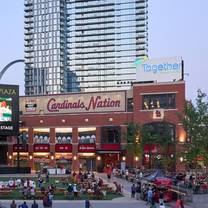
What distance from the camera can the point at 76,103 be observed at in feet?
312

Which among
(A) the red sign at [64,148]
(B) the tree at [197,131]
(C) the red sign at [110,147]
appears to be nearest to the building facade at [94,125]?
(A) the red sign at [64,148]

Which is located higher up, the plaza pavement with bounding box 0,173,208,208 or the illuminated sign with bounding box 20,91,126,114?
the illuminated sign with bounding box 20,91,126,114

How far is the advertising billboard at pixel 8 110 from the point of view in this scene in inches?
3172

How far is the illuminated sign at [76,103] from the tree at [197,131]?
29.9 meters

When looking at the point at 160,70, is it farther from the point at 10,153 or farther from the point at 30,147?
the point at 10,153

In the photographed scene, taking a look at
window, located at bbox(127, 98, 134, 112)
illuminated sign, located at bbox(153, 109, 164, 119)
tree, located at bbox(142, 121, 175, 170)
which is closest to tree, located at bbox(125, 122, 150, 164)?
tree, located at bbox(142, 121, 175, 170)

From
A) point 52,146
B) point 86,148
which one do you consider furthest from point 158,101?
point 52,146

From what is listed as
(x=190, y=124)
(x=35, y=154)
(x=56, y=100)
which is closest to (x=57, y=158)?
(x=35, y=154)

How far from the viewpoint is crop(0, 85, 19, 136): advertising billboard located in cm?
8056

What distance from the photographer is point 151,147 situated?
8500 cm

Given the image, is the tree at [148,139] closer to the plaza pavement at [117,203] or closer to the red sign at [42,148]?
the red sign at [42,148]

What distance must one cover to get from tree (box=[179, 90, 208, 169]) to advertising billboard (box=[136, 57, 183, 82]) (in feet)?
85.8

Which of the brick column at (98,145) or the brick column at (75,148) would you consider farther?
the brick column at (75,148)

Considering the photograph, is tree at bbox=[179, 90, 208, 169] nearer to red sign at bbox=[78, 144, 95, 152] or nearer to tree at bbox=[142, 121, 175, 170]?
tree at bbox=[142, 121, 175, 170]
